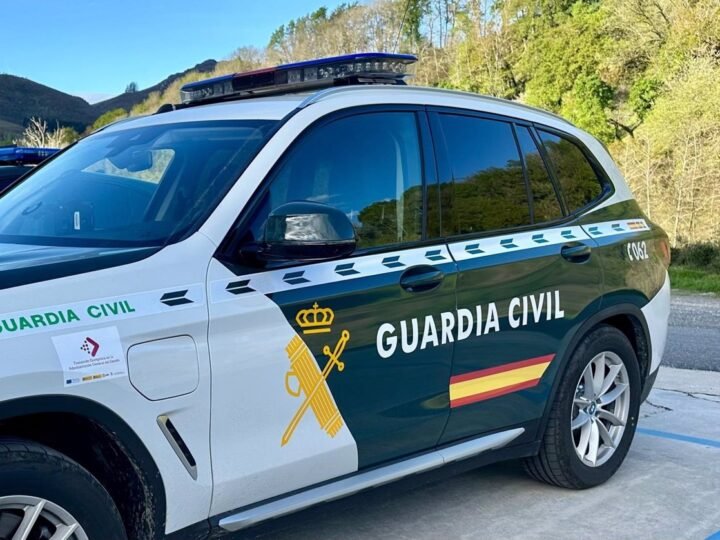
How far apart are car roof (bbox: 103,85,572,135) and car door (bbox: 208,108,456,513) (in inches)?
3.3

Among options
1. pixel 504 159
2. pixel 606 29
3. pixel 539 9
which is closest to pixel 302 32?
pixel 539 9

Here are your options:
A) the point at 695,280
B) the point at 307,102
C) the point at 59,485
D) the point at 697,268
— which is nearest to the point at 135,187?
the point at 307,102

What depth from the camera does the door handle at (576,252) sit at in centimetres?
399

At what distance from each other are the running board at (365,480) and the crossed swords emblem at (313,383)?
0.22 m

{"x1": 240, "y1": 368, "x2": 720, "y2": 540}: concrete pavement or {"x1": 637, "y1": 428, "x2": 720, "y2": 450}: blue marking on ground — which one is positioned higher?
{"x1": 637, "y1": 428, "x2": 720, "y2": 450}: blue marking on ground

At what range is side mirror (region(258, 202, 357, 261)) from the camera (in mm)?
2676

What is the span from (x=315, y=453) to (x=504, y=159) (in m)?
1.81

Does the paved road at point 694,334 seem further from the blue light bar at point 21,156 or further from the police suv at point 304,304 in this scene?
the blue light bar at point 21,156

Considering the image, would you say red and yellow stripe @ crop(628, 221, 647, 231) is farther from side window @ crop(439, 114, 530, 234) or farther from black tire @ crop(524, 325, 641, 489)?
side window @ crop(439, 114, 530, 234)

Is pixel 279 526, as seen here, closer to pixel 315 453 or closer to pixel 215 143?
pixel 315 453

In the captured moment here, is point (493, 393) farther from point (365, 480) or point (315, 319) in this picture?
point (315, 319)

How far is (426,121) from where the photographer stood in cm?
357

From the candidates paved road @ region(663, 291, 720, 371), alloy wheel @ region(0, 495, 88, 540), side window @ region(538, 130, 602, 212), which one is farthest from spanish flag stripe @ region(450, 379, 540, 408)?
paved road @ region(663, 291, 720, 371)

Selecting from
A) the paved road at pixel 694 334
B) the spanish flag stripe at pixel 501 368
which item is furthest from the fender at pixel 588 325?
the paved road at pixel 694 334
